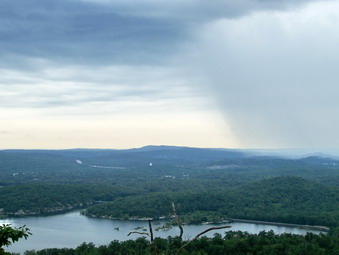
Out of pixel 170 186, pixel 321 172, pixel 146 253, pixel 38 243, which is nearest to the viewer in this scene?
pixel 146 253

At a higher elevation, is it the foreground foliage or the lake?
the foreground foliage

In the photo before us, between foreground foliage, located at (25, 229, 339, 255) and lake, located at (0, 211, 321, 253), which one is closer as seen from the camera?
foreground foliage, located at (25, 229, 339, 255)

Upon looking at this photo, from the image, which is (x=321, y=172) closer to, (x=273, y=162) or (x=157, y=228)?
(x=273, y=162)

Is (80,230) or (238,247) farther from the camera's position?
(80,230)

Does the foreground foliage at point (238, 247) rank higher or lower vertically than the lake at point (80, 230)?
higher

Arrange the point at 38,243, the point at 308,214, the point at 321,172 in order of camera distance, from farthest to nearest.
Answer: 1. the point at 321,172
2. the point at 308,214
3. the point at 38,243

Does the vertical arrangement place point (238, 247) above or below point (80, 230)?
above

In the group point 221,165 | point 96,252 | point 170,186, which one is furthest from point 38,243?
point 221,165

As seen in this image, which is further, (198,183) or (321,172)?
(321,172)
